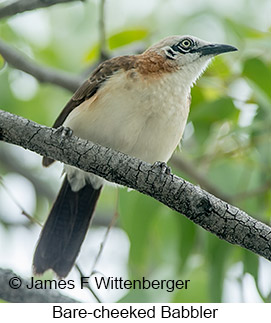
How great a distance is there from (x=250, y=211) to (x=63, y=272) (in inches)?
63.0

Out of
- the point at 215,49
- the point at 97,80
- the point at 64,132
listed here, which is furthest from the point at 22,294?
the point at 215,49

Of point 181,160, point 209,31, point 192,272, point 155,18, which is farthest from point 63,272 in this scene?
point 155,18

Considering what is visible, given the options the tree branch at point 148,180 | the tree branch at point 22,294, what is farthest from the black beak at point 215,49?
the tree branch at point 22,294

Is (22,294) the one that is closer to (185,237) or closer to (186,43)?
(185,237)

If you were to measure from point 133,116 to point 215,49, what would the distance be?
2.87ft

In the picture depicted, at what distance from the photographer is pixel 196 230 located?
186 inches

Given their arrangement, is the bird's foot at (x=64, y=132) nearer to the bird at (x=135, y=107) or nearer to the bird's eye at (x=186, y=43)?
the bird at (x=135, y=107)

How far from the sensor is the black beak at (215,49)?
4.30m

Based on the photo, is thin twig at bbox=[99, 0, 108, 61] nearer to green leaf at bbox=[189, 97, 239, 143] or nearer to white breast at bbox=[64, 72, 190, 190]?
white breast at bbox=[64, 72, 190, 190]

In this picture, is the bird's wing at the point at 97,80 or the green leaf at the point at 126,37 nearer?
the bird's wing at the point at 97,80

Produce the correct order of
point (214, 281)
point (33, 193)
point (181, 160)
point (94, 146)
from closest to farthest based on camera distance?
point (94, 146) → point (214, 281) → point (181, 160) → point (33, 193)

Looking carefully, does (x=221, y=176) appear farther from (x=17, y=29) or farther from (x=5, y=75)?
(x=17, y=29)

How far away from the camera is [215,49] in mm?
4367

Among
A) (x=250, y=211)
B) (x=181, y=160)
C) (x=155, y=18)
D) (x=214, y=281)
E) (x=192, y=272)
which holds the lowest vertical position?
(x=214, y=281)
